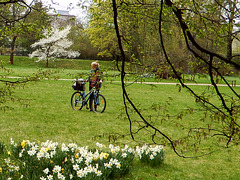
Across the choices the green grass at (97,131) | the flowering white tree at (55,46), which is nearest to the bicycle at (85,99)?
the green grass at (97,131)

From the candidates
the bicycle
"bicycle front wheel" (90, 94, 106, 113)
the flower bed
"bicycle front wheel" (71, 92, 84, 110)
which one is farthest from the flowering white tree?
the flower bed

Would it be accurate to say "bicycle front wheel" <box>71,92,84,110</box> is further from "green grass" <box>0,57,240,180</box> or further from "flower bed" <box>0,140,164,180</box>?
"flower bed" <box>0,140,164,180</box>

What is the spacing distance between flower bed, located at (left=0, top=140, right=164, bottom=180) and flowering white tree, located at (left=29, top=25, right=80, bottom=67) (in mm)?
46001

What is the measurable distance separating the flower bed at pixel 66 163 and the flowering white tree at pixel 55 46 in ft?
151

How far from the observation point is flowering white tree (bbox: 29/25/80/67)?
1961 inches

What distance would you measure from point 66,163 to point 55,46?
4900 cm

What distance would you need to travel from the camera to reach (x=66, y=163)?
4461 millimetres

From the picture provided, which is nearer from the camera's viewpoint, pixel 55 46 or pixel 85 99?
pixel 85 99

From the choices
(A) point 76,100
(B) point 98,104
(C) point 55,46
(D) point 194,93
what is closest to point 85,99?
(A) point 76,100

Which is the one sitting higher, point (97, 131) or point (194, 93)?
point (194, 93)

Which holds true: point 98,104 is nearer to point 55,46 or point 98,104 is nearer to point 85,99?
point 85,99

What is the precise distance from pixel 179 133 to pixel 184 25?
6.04 metres

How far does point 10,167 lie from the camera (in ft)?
13.1

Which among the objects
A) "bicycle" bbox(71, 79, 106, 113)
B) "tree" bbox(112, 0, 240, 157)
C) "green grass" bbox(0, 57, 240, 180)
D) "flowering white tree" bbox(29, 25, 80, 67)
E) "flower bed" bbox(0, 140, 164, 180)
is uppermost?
"flowering white tree" bbox(29, 25, 80, 67)
